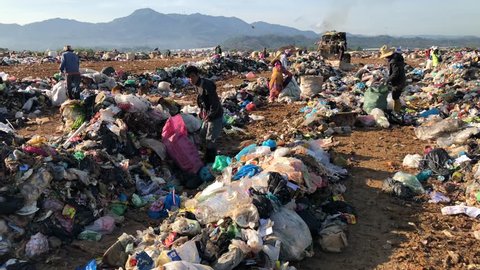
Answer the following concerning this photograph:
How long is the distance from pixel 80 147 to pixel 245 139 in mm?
3218

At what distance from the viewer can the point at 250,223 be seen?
3.84 meters

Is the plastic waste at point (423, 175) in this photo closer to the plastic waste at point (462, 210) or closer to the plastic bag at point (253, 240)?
the plastic waste at point (462, 210)

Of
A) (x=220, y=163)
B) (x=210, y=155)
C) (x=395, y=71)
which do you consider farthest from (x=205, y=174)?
(x=395, y=71)

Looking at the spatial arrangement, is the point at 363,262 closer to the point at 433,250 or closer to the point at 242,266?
the point at 433,250

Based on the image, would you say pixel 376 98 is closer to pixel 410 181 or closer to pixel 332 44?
pixel 410 181

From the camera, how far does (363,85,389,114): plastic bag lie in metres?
9.13

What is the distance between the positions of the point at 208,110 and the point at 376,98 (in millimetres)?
4585

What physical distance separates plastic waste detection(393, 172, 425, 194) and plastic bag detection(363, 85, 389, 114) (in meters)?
3.81

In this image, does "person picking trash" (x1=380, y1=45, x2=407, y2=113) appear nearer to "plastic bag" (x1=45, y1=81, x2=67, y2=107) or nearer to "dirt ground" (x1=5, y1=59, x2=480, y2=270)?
"dirt ground" (x1=5, y1=59, x2=480, y2=270)

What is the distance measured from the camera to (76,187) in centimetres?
494

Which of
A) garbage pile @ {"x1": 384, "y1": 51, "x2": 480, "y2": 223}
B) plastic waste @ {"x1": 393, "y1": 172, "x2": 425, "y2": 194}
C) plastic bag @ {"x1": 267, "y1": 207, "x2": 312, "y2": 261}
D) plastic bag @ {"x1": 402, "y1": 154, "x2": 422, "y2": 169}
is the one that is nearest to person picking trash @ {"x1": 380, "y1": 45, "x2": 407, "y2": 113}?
garbage pile @ {"x1": 384, "y1": 51, "x2": 480, "y2": 223}

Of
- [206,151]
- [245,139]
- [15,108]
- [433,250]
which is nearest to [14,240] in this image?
[206,151]

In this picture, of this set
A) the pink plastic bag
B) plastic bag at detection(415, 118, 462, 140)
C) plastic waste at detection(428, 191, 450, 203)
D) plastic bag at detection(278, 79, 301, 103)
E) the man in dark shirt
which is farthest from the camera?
plastic bag at detection(278, 79, 301, 103)

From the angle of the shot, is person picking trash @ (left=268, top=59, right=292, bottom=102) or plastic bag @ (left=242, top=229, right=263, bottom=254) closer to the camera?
plastic bag @ (left=242, top=229, right=263, bottom=254)
